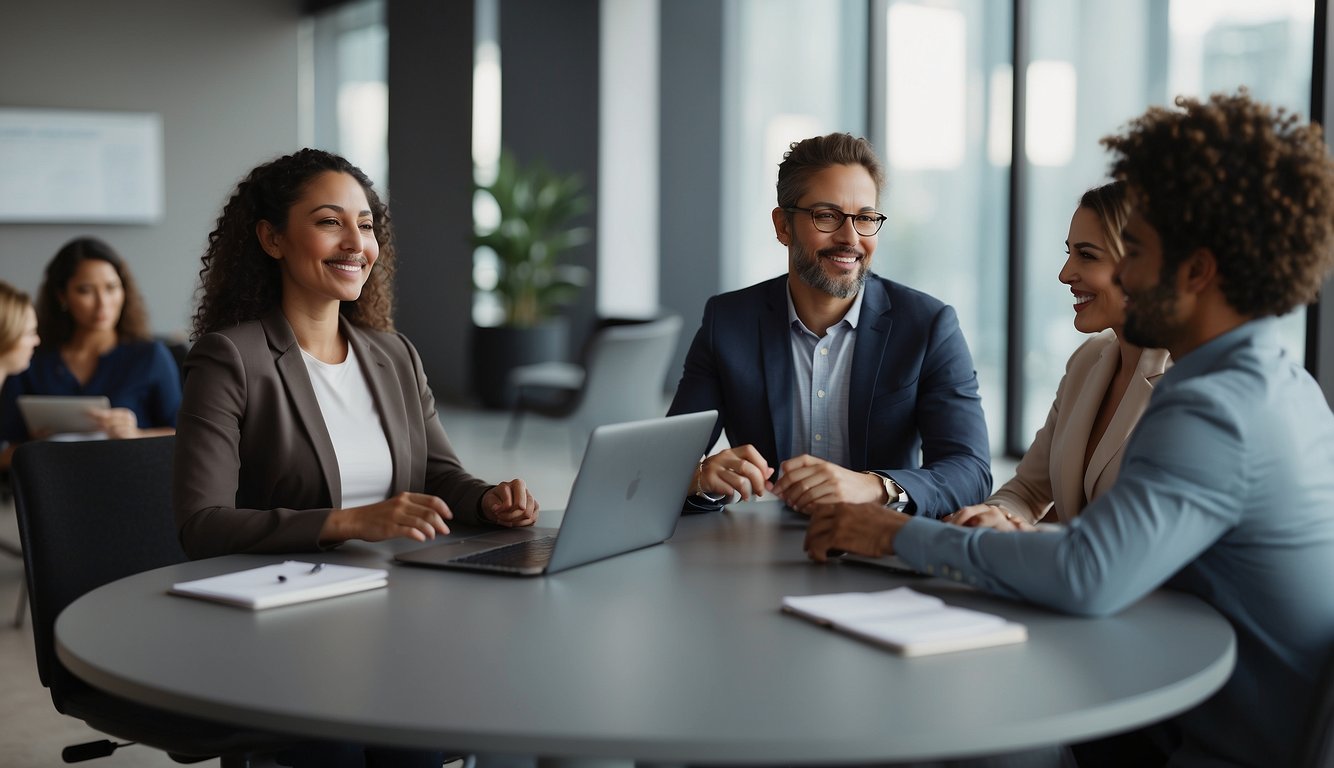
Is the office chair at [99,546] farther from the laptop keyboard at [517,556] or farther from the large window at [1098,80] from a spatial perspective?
the large window at [1098,80]

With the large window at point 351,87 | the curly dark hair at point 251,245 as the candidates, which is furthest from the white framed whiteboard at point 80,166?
the curly dark hair at point 251,245

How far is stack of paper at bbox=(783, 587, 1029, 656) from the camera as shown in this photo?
137 cm

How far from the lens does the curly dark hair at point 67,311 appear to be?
421cm

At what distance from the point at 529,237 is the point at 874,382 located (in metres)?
6.69

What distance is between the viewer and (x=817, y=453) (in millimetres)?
2621

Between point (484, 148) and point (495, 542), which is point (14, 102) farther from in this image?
point (495, 542)

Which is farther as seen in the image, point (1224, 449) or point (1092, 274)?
point (1092, 274)

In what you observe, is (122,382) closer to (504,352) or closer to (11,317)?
(11,317)

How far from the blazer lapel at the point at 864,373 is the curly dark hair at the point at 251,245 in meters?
1.01

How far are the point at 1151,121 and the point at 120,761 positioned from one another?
2.68m

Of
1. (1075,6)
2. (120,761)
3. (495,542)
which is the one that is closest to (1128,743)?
(495,542)

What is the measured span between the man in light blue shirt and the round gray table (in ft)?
0.23

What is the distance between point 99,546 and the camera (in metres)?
2.24

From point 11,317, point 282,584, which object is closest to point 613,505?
point 282,584
